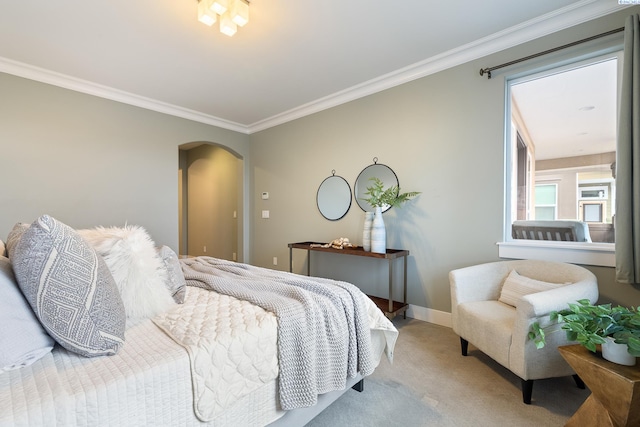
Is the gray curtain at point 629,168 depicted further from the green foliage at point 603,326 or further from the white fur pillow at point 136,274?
the white fur pillow at point 136,274

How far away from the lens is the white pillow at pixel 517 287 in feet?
6.31

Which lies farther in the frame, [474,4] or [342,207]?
[342,207]

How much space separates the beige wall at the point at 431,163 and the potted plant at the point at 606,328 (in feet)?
3.83

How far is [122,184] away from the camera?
140 inches

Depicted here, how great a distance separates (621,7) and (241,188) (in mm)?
4567

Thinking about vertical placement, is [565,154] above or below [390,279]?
above

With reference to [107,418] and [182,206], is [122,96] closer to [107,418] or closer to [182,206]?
[182,206]

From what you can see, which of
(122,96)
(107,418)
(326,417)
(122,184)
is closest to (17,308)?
(107,418)

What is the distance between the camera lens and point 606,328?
1.14 m

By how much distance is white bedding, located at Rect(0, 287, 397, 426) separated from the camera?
715 millimetres

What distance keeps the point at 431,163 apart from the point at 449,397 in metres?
2.01

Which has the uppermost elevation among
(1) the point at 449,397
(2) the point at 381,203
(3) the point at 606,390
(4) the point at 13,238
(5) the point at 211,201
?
(5) the point at 211,201

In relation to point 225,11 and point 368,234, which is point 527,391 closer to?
point 368,234

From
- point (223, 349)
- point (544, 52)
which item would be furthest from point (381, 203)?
point (223, 349)
